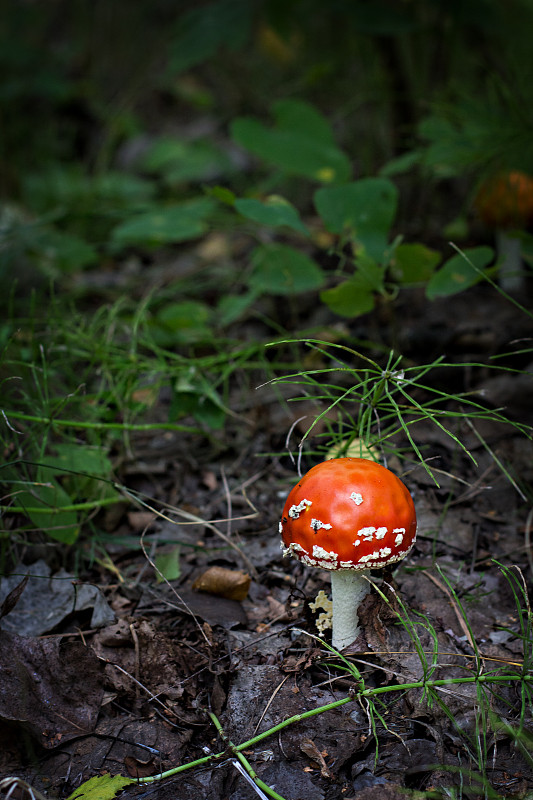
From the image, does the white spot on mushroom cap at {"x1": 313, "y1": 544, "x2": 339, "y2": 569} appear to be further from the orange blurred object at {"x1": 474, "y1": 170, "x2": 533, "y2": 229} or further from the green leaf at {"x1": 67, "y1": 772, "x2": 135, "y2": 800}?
the orange blurred object at {"x1": 474, "y1": 170, "x2": 533, "y2": 229}

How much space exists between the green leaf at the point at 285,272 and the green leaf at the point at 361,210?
1.07 feet

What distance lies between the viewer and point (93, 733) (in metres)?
1.77

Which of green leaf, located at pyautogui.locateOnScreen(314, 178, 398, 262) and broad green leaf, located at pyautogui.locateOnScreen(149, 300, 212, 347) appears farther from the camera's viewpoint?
broad green leaf, located at pyautogui.locateOnScreen(149, 300, 212, 347)

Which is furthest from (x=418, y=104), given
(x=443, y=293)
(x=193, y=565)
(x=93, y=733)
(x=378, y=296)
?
(x=93, y=733)

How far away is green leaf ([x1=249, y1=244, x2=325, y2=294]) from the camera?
3088mm

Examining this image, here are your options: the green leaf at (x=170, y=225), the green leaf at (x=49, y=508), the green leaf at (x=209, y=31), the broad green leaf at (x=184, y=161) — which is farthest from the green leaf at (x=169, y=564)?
the broad green leaf at (x=184, y=161)

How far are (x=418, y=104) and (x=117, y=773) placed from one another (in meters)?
3.91

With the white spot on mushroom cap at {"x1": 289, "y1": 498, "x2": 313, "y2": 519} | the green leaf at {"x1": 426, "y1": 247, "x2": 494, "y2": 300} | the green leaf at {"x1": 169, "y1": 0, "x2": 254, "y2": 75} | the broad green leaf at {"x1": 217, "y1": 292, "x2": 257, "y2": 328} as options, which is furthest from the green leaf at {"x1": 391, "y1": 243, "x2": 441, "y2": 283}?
the green leaf at {"x1": 169, "y1": 0, "x2": 254, "y2": 75}

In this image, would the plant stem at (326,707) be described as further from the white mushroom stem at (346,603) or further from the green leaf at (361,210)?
the green leaf at (361,210)

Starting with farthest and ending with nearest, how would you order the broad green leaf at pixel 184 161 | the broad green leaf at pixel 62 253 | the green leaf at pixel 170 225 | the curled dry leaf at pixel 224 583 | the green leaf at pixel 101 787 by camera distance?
the broad green leaf at pixel 184 161 < the broad green leaf at pixel 62 253 < the green leaf at pixel 170 225 < the curled dry leaf at pixel 224 583 < the green leaf at pixel 101 787

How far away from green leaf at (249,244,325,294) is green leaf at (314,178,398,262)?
0.33 metres

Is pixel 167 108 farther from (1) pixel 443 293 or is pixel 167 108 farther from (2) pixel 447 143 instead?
(1) pixel 443 293

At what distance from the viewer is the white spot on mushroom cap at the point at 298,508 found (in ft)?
5.65

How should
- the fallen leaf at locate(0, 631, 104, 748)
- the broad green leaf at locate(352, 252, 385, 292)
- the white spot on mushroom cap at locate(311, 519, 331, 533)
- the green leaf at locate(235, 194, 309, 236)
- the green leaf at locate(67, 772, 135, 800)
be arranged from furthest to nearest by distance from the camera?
the broad green leaf at locate(352, 252, 385, 292), the green leaf at locate(235, 194, 309, 236), the fallen leaf at locate(0, 631, 104, 748), the white spot on mushroom cap at locate(311, 519, 331, 533), the green leaf at locate(67, 772, 135, 800)
